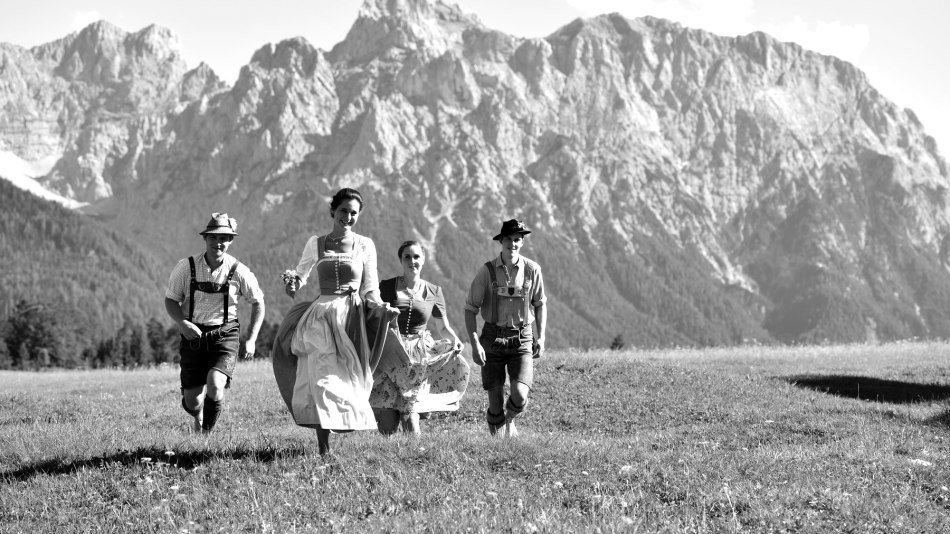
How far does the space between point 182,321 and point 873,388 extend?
18.4 metres

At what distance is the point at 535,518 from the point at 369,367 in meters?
3.62

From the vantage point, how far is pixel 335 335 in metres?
11.2

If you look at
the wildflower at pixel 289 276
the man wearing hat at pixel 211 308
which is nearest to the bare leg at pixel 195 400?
the man wearing hat at pixel 211 308

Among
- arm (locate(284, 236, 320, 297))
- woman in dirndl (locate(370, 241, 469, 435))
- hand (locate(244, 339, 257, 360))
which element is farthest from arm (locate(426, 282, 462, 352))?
arm (locate(284, 236, 320, 297))

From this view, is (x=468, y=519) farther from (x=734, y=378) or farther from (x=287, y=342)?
(x=734, y=378)

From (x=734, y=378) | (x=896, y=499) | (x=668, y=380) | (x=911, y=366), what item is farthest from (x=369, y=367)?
(x=911, y=366)

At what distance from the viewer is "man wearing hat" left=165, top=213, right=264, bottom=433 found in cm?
1315

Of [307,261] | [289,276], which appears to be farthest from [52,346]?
[289,276]

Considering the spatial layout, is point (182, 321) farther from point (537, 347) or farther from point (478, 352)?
point (537, 347)

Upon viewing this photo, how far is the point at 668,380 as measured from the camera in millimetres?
23266

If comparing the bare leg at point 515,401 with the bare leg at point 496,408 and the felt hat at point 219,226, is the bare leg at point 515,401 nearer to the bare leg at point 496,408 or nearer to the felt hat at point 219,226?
the bare leg at point 496,408

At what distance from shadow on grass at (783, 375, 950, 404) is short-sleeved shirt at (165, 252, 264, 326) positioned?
50.9ft

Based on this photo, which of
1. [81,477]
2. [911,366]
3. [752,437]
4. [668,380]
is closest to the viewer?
[81,477]

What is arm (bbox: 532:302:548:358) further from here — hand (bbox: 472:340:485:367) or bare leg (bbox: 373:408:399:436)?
bare leg (bbox: 373:408:399:436)
